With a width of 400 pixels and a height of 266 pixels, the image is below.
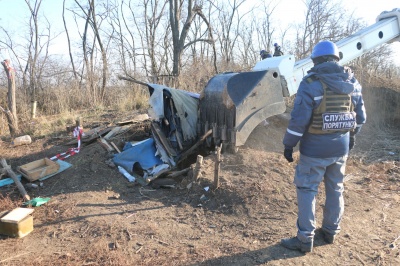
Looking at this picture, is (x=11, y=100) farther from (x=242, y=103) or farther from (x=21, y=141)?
(x=242, y=103)

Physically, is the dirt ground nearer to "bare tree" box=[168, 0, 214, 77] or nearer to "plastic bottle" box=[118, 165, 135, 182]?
"plastic bottle" box=[118, 165, 135, 182]

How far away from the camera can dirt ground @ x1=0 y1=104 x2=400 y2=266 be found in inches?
127

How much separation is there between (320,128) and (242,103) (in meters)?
2.43

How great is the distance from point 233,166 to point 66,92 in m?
10.4

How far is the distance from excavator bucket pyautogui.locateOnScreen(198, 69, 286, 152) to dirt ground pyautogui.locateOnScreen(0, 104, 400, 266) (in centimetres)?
39

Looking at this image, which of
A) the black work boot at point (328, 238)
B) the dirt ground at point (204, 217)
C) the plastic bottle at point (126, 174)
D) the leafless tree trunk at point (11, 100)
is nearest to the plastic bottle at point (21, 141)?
the leafless tree trunk at point (11, 100)

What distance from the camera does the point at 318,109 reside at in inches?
118

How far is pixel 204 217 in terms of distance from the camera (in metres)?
4.20

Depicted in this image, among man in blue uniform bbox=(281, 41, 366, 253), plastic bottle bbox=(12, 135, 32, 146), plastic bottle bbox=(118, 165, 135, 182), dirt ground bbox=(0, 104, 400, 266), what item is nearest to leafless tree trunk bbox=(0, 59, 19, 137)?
plastic bottle bbox=(12, 135, 32, 146)

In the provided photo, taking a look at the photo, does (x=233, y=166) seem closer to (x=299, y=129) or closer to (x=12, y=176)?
(x=299, y=129)

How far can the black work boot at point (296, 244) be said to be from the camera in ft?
10.4

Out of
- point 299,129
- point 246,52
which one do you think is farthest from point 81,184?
point 246,52

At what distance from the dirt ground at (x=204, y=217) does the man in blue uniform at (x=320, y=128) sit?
499mm

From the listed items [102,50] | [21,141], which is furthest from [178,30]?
[21,141]
